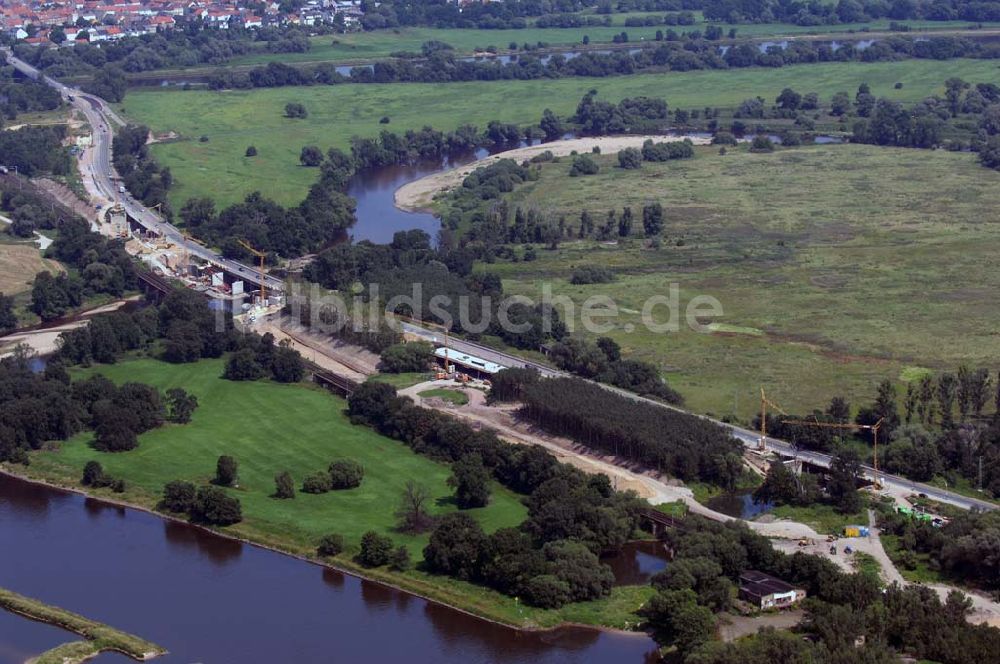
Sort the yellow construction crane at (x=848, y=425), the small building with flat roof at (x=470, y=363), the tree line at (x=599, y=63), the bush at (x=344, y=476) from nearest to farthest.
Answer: the bush at (x=344, y=476)
the yellow construction crane at (x=848, y=425)
the small building with flat roof at (x=470, y=363)
the tree line at (x=599, y=63)

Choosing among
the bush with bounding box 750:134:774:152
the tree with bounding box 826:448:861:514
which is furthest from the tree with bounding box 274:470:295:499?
the bush with bounding box 750:134:774:152

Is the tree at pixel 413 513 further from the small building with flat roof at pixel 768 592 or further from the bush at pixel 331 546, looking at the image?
the small building with flat roof at pixel 768 592

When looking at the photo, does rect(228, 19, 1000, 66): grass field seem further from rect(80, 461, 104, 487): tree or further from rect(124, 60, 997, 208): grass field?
rect(80, 461, 104, 487): tree


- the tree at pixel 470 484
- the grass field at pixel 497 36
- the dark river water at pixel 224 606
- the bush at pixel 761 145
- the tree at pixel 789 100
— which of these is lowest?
the dark river water at pixel 224 606

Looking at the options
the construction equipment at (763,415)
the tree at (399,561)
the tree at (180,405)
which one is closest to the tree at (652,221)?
the construction equipment at (763,415)

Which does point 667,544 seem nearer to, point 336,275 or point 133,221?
point 336,275

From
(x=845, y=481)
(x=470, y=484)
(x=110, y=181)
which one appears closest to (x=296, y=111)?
(x=110, y=181)
